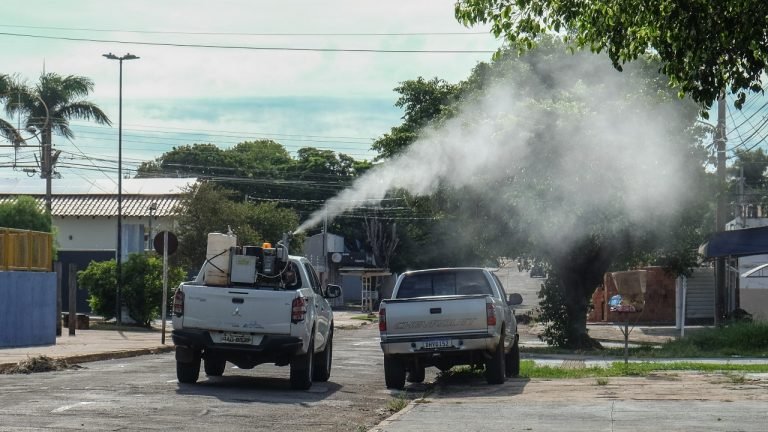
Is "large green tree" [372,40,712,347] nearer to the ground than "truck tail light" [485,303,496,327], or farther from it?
farther from it

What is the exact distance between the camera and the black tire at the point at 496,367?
691 inches

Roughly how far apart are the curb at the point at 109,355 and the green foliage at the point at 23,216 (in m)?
23.3

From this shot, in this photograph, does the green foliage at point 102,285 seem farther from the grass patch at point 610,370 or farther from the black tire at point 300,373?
the black tire at point 300,373

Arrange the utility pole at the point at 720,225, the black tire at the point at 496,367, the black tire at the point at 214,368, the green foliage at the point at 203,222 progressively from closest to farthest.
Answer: the black tire at the point at 496,367
the black tire at the point at 214,368
the utility pole at the point at 720,225
the green foliage at the point at 203,222

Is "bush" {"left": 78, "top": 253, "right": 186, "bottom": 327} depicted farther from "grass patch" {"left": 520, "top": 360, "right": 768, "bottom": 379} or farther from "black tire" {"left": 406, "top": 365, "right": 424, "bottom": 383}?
"black tire" {"left": 406, "top": 365, "right": 424, "bottom": 383}

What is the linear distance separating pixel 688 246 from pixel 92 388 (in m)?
→ 19.8

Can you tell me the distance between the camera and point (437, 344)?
56.6 ft

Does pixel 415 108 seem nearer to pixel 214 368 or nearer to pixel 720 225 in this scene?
pixel 720 225

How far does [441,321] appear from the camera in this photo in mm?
17297

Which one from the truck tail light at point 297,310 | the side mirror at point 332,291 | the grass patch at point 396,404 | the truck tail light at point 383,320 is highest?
the side mirror at point 332,291

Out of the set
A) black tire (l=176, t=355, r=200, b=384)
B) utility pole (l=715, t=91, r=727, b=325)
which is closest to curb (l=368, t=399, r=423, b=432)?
black tire (l=176, t=355, r=200, b=384)

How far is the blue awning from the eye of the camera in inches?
1131

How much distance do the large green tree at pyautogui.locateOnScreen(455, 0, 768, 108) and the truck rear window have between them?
612cm

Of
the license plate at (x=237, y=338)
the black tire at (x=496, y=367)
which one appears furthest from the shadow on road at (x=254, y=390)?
the black tire at (x=496, y=367)
